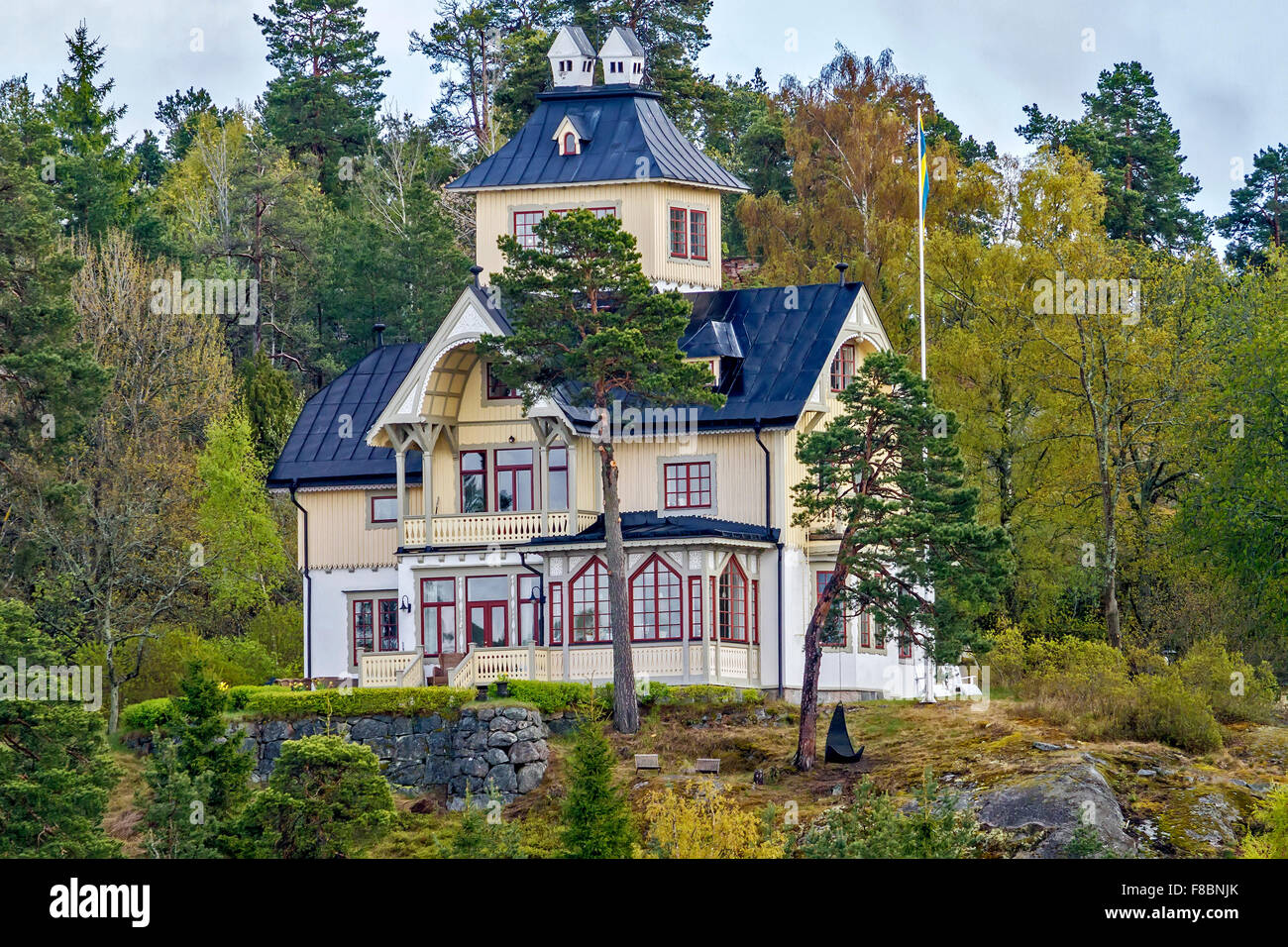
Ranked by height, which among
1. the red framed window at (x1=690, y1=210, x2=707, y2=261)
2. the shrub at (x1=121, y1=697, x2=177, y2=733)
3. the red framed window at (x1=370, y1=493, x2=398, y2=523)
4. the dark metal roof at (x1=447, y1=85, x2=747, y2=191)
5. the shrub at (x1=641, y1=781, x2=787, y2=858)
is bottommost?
the shrub at (x1=641, y1=781, x2=787, y2=858)

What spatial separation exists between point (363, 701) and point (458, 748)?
2340 millimetres

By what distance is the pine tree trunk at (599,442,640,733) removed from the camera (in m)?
43.4

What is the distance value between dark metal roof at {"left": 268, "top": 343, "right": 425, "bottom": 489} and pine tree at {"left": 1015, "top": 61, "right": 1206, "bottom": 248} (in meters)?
31.7

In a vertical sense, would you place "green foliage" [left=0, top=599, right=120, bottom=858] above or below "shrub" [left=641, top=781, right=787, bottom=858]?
above

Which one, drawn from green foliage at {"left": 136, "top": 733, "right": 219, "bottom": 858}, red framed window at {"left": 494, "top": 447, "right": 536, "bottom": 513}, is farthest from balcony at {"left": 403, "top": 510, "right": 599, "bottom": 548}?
green foliage at {"left": 136, "top": 733, "right": 219, "bottom": 858}

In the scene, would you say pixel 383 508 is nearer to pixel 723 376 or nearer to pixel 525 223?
pixel 525 223

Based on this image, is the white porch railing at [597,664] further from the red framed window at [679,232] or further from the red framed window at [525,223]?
the red framed window at [525,223]

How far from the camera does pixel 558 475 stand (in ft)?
160

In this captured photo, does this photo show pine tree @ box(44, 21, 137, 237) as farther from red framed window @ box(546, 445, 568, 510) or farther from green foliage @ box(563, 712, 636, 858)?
green foliage @ box(563, 712, 636, 858)

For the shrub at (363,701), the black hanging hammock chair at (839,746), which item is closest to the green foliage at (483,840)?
the black hanging hammock chair at (839,746)

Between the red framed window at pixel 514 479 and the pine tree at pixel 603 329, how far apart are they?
4.79 meters

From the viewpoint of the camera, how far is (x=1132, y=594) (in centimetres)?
5506

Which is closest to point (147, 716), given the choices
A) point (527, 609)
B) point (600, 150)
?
point (527, 609)
